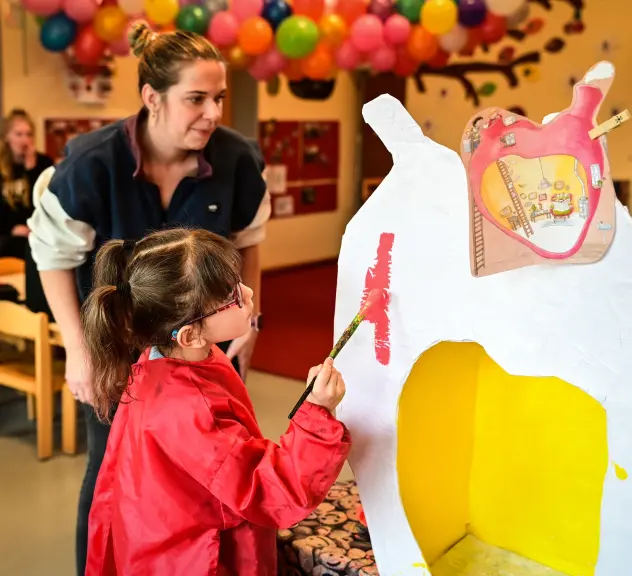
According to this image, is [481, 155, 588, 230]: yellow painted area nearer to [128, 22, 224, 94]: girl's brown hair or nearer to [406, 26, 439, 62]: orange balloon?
[128, 22, 224, 94]: girl's brown hair

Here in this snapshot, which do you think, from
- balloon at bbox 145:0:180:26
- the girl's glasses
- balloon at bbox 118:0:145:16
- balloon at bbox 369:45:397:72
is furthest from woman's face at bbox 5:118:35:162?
the girl's glasses

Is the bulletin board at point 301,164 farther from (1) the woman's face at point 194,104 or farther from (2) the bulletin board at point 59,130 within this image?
(1) the woman's face at point 194,104

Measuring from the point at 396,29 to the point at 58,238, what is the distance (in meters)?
2.68

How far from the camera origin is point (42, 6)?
363cm

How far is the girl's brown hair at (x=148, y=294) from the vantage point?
1.18m

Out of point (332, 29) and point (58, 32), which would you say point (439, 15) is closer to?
point (332, 29)

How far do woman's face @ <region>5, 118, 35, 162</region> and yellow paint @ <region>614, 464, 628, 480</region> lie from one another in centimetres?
359

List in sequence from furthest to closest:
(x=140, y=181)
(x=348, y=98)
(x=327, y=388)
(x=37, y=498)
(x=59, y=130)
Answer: (x=348, y=98), (x=59, y=130), (x=37, y=498), (x=140, y=181), (x=327, y=388)

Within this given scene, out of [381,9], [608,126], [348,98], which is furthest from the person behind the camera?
[348,98]

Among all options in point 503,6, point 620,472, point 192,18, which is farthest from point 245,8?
point 620,472

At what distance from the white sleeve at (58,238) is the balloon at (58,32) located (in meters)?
2.51

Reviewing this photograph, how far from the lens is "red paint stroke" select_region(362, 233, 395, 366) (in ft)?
3.90

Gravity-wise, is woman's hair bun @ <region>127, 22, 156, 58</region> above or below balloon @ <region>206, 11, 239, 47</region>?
below

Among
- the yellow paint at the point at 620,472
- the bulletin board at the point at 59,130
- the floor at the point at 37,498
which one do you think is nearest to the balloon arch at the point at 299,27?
the bulletin board at the point at 59,130
